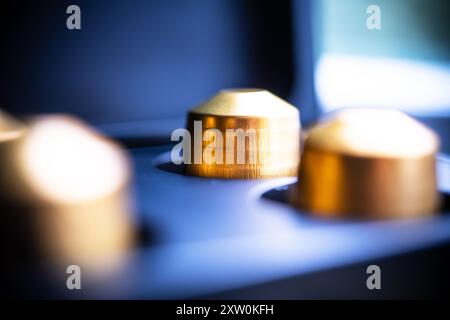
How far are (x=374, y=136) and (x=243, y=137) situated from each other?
241mm

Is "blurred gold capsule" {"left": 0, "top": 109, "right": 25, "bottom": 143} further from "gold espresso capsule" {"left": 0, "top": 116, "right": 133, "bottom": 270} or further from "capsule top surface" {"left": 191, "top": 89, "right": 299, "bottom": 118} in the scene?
"capsule top surface" {"left": 191, "top": 89, "right": 299, "bottom": 118}

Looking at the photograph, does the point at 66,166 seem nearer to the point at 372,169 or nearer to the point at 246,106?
the point at 246,106

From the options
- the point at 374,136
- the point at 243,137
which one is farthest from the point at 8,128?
the point at 374,136

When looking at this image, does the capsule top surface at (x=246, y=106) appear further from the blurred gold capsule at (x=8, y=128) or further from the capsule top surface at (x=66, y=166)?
the blurred gold capsule at (x=8, y=128)

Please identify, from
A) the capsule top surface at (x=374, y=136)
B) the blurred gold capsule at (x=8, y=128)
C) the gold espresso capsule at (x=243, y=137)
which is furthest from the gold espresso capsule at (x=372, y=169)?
the blurred gold capsule at (x=8, y=128)

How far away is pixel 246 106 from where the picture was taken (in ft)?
3.53

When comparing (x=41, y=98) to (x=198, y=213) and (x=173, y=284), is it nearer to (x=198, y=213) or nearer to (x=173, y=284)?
(x=198, y=213)

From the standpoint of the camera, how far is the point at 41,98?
4.18 ft

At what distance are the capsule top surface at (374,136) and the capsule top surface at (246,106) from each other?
0.15 m

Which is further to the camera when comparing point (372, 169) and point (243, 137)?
Answer: point (243, 137)

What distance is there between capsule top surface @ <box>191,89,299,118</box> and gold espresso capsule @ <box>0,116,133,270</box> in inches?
7.2

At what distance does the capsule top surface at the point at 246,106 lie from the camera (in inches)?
42.1

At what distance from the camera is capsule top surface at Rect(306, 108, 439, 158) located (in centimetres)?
87
